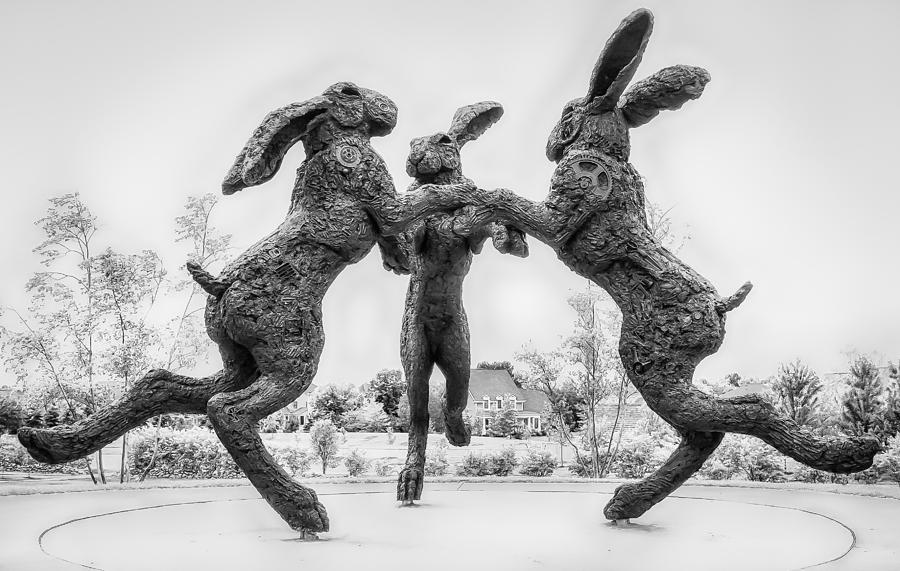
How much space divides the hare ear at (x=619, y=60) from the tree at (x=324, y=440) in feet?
24.9

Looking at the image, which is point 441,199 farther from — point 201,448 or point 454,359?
point 201,448

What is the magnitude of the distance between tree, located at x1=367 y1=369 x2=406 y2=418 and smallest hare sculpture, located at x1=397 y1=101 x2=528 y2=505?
20.7 feet

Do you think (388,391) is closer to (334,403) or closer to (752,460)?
(334,403)

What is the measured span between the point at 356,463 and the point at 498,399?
3.47 metres

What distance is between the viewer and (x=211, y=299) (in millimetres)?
4469

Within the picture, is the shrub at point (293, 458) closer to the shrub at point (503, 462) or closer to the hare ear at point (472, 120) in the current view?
the shrub at point (503, 462)

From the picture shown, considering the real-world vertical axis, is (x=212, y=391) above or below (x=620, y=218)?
below

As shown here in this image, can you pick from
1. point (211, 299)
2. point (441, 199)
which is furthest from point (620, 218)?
point (211, 299)

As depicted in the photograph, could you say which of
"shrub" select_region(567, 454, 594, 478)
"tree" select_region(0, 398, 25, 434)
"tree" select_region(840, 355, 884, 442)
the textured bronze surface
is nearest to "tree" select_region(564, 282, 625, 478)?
"shrub" select_region(567, 454, 594, 478)

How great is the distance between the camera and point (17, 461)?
11.5m

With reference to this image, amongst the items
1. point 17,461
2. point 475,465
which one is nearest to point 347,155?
point 475,465

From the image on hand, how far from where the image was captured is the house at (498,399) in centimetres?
1309

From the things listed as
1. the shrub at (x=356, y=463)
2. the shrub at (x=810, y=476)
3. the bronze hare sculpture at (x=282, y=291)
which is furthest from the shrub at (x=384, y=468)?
the bronze hare sculpture at (x=282, y=291)

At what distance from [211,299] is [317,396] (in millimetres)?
8034
